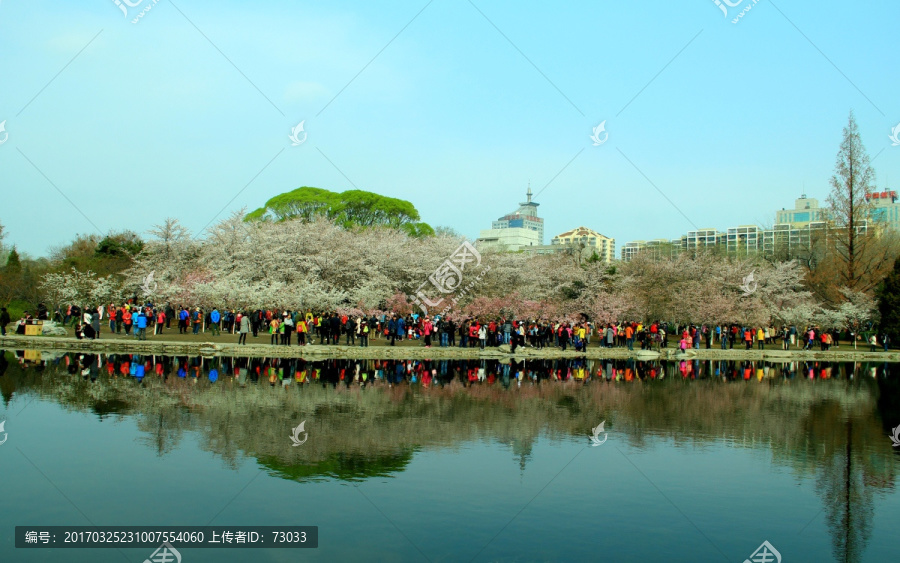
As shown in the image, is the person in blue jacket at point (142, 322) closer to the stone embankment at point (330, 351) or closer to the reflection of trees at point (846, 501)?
the stone embankment at point (330, 351)

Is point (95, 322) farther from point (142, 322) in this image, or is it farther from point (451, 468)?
point (451, 468)

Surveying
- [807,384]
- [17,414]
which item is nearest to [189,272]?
[17,414]

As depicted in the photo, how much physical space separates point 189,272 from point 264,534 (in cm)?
4075

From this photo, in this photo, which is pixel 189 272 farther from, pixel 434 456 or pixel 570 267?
pixel 434 456

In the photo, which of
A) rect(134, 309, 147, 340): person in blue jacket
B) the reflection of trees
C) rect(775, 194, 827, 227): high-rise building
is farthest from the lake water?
rect(775, 194, 827, 227): high-rise building

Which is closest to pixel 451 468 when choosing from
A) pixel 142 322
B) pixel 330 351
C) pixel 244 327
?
pixel 330 351

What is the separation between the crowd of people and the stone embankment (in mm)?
751

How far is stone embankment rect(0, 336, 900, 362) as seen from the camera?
30625 millimetres

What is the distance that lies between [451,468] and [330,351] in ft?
69.9

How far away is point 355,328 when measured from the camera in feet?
117

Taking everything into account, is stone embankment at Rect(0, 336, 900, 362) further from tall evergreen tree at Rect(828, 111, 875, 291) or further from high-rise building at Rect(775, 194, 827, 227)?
high-rise building at Rect(775, 194, 827, 227)

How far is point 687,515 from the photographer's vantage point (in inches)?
391

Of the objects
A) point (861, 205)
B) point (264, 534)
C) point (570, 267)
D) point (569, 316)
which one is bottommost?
point (264, 534)

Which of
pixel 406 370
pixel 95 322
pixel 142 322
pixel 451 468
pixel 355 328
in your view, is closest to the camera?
pixel 451 468
